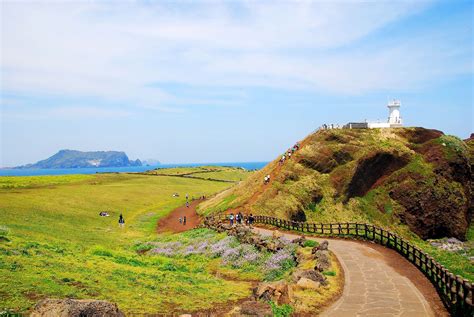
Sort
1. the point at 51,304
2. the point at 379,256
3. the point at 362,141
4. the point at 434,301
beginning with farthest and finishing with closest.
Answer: the point at 362,141
the point at 379,256
the point at 434,301
the point at 51,304

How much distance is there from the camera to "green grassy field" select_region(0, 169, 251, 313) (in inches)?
784

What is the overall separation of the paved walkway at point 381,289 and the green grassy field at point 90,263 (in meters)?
6.49

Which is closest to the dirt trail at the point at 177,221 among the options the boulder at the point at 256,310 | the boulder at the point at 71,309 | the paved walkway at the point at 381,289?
the paved walkway at the point at 381,289

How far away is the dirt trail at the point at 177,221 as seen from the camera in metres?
60.9

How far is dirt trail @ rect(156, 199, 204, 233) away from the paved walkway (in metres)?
32.9

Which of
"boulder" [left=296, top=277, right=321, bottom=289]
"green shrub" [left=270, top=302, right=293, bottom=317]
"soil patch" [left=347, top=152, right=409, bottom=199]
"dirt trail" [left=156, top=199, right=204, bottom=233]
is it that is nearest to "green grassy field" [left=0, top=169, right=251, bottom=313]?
"dirt trail" [left=156, top=199, right=204, bottom=233]

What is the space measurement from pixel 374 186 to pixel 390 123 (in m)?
15.8

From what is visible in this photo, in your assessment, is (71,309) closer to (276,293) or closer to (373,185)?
(276,293)

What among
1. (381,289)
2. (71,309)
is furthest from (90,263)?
(381,289)

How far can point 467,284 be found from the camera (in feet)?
56.7

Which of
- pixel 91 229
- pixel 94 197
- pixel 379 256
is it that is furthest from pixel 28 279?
pixel 94 197

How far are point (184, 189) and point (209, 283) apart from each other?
86.2 m

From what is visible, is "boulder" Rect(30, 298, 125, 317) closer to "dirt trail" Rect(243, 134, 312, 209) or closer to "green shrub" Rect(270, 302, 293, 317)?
"green shrub" Rect(270, 302, 293, 317)

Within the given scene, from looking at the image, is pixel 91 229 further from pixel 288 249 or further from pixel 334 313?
pixel 334 313
